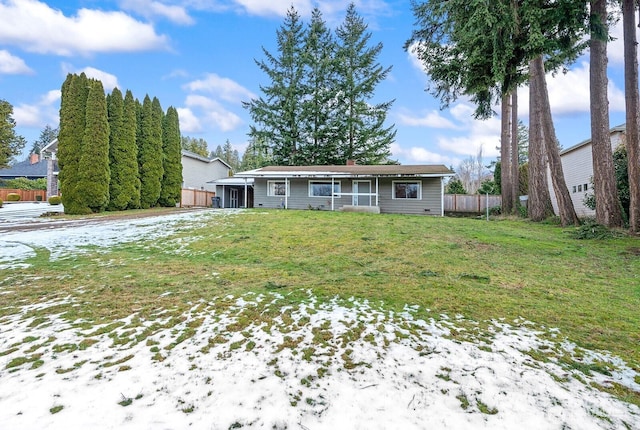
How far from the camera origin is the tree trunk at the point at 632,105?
28.0ft

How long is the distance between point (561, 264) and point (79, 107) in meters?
21.7

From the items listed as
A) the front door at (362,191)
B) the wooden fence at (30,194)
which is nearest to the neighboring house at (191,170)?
the wooden fence at (30,194)

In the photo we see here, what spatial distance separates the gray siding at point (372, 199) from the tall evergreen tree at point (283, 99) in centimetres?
899

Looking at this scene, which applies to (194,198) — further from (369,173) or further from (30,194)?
(30,194)

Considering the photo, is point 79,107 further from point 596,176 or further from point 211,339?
point 596,176

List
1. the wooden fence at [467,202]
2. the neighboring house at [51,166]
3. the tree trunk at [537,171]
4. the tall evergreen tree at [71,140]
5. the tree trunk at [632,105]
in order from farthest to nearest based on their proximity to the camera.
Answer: the neighboring house at [51,166]
the wooden fence at [467,202]
the tall evergreen tree at [71,140]
the tree trunk at [537,171]
the tree trunk at [632,105]

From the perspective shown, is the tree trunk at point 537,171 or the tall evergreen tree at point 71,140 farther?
the tall evergreen tree at point 71,140

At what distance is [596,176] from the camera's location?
31.2 ft

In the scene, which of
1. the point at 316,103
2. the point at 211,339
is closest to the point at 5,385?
the point at 211,339

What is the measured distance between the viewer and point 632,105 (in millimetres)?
8625

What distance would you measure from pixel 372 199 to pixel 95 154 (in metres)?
15.5

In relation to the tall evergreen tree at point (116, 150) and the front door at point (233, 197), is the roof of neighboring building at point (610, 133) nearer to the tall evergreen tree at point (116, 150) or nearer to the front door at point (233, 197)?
the tall evergreen tree at point (116, 150)

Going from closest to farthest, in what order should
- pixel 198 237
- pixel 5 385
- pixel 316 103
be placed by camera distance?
pixel 5 385
pixel 198 237
pixel 316 103

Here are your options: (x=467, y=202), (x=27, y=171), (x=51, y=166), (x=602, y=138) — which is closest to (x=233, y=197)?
(x=51, y=166)
